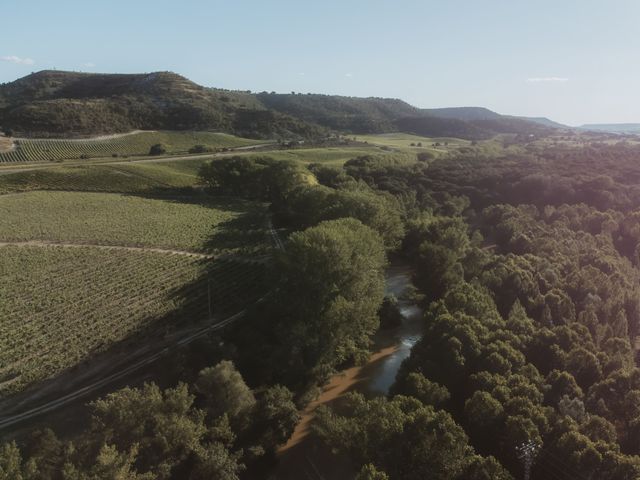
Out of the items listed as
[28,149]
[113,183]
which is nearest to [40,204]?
[113,183]

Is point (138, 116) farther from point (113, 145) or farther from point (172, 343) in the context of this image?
point (172, 343)

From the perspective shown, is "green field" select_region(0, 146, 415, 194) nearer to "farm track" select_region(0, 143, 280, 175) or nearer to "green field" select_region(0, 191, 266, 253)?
"farm track" select_region(0, 143, 280, 175)

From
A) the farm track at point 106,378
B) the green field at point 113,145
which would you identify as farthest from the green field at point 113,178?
the farm track at point 106,378

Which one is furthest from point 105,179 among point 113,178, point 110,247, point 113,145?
point 110,247

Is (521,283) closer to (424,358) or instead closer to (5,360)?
(424,358)

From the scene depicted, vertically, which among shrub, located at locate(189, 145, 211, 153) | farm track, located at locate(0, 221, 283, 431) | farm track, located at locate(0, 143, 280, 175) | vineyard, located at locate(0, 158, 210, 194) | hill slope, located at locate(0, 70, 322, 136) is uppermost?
hill slope, located at locate(0, 70, 322, 136)

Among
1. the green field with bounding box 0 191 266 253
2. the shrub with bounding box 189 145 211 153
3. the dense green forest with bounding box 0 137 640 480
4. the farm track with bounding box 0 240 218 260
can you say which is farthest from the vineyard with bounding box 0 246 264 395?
the shrub with bounding box 189 145 211 153

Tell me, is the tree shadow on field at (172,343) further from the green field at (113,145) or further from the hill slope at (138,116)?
the hill slope at (138,116)
